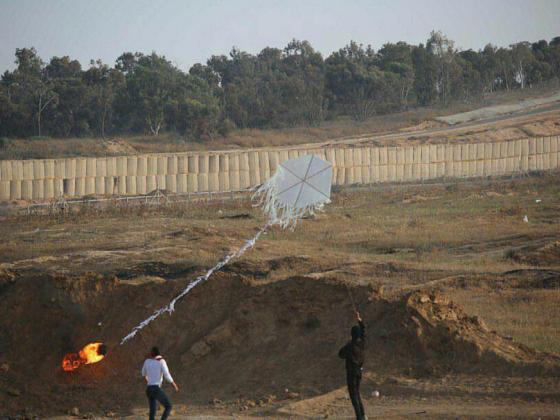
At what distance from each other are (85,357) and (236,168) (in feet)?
92.3

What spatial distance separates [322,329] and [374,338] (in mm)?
1286

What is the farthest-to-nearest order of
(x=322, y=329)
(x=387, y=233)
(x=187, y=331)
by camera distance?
(x=387, y=233) → (x=187, y=331) → (x=322, y=329)

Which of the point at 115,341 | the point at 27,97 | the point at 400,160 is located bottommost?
the point at 115,341

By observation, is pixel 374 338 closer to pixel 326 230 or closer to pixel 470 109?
pixel 326 230

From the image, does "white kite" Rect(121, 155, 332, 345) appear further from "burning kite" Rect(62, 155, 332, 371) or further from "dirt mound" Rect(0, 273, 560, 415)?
"dirt mound" Rect(0, 273, 560, 415)

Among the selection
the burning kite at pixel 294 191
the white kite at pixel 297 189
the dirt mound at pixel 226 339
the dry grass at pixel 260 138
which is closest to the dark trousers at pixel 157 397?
the dirt mound at pixel 226 339

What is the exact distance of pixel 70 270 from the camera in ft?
84.4

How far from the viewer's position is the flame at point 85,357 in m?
18.7

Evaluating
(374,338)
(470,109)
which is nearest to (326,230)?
(374,338)

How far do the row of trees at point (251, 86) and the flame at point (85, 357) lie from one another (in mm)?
48381

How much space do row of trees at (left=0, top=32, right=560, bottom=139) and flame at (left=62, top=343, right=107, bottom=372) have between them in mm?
48381

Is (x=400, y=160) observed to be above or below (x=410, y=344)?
above

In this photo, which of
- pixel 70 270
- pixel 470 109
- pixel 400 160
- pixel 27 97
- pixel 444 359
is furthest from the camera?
pixel 470 109

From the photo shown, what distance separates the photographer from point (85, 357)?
61.7 feet
